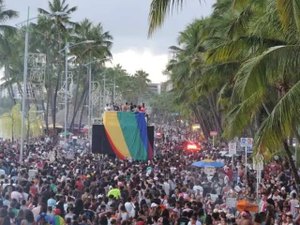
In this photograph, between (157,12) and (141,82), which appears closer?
(157,12)

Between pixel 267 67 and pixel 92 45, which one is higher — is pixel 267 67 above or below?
below

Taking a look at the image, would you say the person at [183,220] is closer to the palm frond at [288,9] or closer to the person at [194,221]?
the person at [194,221]

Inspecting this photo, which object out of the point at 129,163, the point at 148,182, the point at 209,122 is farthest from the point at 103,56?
the point at 148,182

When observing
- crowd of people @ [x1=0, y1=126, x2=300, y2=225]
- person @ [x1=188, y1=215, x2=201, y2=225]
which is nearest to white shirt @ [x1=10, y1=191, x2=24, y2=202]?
crowd of people @ [x1=0, y1=126, x2=300, y2=225]

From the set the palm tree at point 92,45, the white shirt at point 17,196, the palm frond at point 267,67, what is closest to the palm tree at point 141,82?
the palm tree at point 92,45

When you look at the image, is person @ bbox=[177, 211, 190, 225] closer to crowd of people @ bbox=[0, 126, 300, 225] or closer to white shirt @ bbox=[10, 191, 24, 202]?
crowd of people @ bbox=[0, 126, 300, 225]

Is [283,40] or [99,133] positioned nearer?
[283,40]

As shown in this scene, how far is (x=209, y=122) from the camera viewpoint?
240 feet

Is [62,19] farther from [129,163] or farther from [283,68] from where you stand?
[283,68]

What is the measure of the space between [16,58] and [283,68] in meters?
59.5

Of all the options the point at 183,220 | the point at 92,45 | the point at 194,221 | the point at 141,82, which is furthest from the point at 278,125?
the point at 141,82

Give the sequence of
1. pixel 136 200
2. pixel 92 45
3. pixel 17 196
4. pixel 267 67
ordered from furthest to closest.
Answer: pixel 92 45 < pixel 136 200 < pixel 17 196 < pixel 267 67

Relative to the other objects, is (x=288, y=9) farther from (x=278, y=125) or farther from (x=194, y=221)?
(x=194, y=221)

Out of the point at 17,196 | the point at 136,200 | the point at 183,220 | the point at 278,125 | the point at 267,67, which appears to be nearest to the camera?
the point at 278,125
